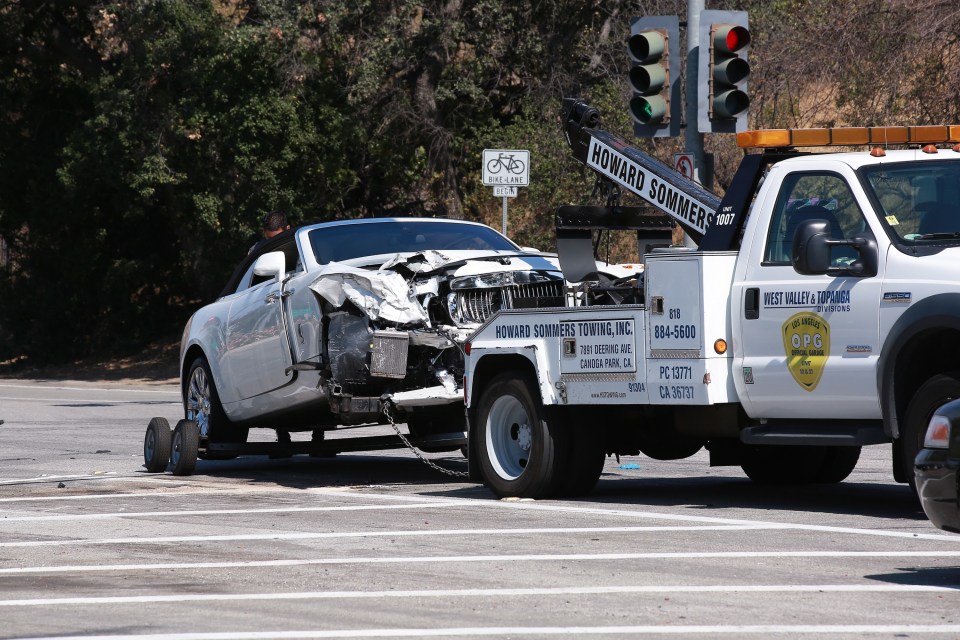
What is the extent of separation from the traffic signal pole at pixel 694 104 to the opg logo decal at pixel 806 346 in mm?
6549

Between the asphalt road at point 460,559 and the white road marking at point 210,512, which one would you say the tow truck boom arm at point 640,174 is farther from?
the white road marking at point 210,512

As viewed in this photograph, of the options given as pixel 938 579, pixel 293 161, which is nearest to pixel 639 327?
pixel 938 579

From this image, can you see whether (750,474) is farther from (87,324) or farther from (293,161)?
(87,324)

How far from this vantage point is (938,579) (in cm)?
725

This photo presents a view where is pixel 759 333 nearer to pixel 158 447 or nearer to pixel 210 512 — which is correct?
pixel 210 512

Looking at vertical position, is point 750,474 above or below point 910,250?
below

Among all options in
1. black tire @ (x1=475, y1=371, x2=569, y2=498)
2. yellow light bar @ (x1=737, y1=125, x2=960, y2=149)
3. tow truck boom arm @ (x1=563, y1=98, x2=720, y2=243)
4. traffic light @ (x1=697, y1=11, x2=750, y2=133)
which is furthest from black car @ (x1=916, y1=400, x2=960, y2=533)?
traffic light @ (x1=697, y1=11, x2=750, y2=133)

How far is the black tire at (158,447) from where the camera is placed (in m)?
13.4

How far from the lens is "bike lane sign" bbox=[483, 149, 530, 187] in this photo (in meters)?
20.5

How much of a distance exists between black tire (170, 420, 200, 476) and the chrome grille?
110 inches

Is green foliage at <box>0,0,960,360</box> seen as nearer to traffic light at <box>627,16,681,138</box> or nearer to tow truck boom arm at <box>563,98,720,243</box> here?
traffic light at <box>627,16,681,138</box>

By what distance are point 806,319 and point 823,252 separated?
0.53 metres

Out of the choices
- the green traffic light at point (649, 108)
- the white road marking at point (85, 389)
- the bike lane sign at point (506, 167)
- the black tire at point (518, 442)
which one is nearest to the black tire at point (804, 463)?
the black tire at point (518, 442)

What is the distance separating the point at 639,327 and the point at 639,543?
5.89ft
